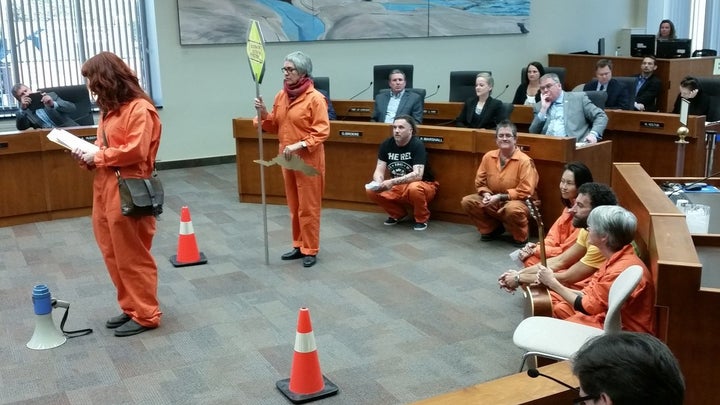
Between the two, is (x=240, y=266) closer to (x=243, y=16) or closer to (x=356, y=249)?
(x=356, y=249)

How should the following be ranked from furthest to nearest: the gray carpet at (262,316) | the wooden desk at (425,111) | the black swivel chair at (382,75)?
the black swivel chair at (382,75) < the wooden desk at (425,111) < the gray carpet at (262,316)

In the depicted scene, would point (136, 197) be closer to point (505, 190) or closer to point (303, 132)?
point (303, 132)

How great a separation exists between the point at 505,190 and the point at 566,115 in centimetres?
105

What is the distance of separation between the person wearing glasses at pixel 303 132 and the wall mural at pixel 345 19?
3.97 m

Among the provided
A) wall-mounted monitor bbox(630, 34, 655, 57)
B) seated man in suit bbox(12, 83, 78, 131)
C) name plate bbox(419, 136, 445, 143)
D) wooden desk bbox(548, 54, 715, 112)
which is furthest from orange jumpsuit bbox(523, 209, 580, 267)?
wall-mounted monitor bbox(630, 34, 655, 57)

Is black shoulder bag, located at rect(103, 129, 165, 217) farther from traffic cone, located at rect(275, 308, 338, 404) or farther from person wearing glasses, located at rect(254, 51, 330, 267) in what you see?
person wearing glasses, located at rect(254, 51, 330, 267)

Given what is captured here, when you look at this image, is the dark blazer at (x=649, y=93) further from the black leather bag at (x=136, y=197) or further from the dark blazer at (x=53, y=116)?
the black leather bag at (x=136, y=197)

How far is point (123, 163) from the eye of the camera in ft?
13.5

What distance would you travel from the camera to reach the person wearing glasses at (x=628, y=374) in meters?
1.74

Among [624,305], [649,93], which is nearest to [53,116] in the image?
[624,305]

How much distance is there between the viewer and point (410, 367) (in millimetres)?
3998

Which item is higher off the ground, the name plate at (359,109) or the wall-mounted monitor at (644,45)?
the wall-mounted monitor at (644,45)

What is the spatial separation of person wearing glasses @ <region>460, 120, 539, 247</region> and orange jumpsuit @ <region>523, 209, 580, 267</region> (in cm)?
131

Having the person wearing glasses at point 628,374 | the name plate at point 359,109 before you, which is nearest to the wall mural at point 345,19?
the name plate at point 359,109
